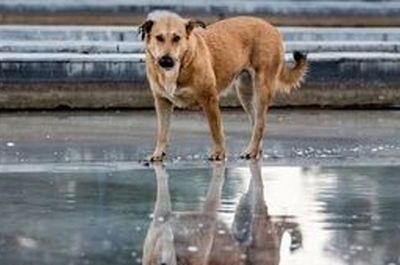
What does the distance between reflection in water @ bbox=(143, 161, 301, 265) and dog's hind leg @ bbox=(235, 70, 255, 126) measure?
2932 millimetres

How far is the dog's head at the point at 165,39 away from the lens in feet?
37.9

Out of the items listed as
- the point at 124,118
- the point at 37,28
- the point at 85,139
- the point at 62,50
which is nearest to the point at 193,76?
the point at 85,139

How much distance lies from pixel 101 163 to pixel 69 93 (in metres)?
4.12

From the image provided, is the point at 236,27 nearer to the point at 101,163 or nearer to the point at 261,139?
the point at 261,139

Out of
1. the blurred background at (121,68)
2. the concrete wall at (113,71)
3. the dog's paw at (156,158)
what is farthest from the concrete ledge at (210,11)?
the dog's paw at (156,158)

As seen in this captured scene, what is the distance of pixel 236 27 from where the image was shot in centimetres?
1302

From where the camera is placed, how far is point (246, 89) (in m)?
13.1

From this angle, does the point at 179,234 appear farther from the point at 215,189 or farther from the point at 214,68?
the point at 214,68

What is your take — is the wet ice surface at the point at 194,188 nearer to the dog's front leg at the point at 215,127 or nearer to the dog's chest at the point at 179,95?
the dog's front leg at the point at 215,127

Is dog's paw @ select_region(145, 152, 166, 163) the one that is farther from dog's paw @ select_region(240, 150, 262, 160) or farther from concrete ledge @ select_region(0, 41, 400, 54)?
concrete ledge @ select_region(0, 41, 400, 54)

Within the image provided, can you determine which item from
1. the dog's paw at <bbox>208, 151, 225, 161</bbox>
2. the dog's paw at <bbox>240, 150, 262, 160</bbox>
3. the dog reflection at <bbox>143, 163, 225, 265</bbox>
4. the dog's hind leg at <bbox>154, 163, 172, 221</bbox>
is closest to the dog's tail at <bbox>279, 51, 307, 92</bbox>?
the dog's paw at <bbox>240, 150, 262, 160</bbox>

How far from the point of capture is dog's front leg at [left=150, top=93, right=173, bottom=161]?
12.0 meters

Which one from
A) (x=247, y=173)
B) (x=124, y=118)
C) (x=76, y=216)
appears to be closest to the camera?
(x=76, y=216)

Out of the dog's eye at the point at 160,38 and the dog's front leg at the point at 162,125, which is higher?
the dog's eye at the point at 160,38
